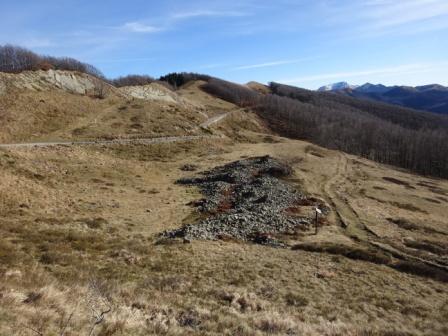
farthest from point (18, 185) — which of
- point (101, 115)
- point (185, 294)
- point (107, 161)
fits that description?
point (101, 115)

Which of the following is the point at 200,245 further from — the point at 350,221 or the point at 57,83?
the point at 57,83

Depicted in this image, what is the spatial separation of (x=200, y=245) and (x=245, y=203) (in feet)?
50.4

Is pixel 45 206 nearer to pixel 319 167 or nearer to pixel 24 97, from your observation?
pixel 24 97

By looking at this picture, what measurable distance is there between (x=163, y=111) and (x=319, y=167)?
46248 mm

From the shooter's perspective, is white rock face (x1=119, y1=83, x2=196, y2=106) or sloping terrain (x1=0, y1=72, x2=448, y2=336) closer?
sloping terrain (x1=0, y1=72, x2=448, y2=336)

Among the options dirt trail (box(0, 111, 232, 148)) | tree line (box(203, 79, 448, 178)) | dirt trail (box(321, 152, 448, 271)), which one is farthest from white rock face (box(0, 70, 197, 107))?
tree line (box(203, 79, 448, 178))

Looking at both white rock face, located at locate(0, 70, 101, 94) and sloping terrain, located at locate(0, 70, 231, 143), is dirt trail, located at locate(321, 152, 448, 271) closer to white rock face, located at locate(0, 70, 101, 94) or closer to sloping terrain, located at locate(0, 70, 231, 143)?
sloping terrain, located at locate(0, 70, 231, 143)

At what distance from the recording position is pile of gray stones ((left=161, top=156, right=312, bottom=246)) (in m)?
35.2

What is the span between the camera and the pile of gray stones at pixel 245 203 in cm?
3519

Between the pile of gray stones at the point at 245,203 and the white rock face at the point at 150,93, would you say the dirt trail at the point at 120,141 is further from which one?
the white rock face at the point at 150,93

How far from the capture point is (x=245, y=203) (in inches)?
1778

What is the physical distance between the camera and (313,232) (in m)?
38.7

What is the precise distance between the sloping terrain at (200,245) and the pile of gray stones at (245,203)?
0.23 metres

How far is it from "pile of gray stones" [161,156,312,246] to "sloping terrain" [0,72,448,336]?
0.75ft
